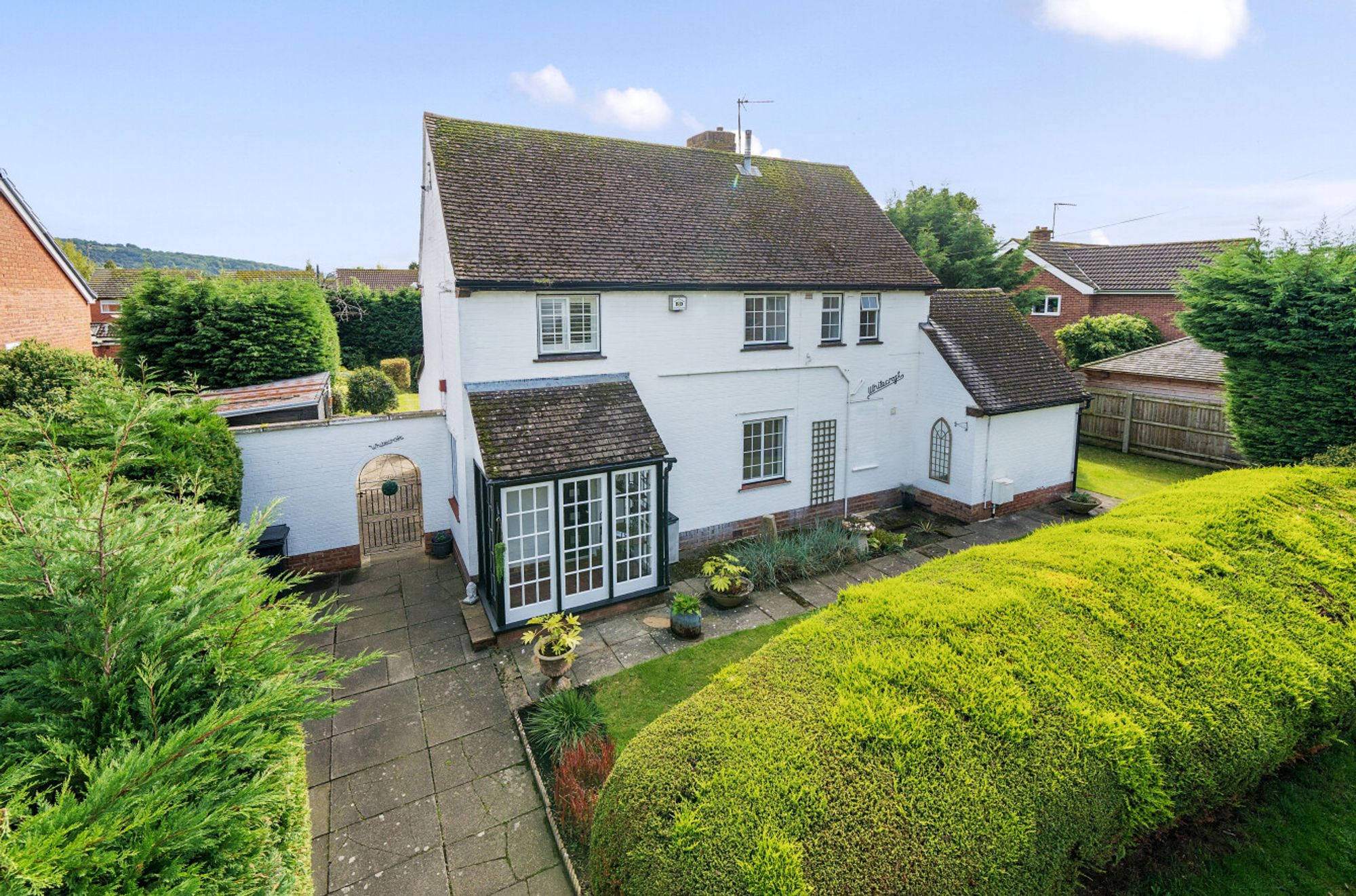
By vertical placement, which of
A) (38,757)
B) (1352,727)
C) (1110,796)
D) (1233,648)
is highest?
(38,757)

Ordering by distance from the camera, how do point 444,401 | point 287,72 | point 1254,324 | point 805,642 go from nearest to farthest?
point 805,642
point 287,72
point 444,401
point 1254,324

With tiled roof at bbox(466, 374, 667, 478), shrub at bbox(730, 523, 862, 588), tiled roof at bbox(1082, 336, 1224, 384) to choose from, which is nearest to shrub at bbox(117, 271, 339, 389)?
tiled roof at bbox(466, 374, 667, 478)

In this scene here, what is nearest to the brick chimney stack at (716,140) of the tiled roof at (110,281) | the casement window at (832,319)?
the casement window at (832,319)

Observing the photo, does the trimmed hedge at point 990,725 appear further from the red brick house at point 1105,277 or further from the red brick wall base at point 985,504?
the red brick house at point 1105,277

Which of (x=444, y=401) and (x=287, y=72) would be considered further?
(x=444, y=401)

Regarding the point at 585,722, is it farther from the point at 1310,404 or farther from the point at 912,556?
the point at 1310,404

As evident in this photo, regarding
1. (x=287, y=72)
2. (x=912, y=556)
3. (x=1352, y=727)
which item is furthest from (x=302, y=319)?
(x=1352, y=727)
